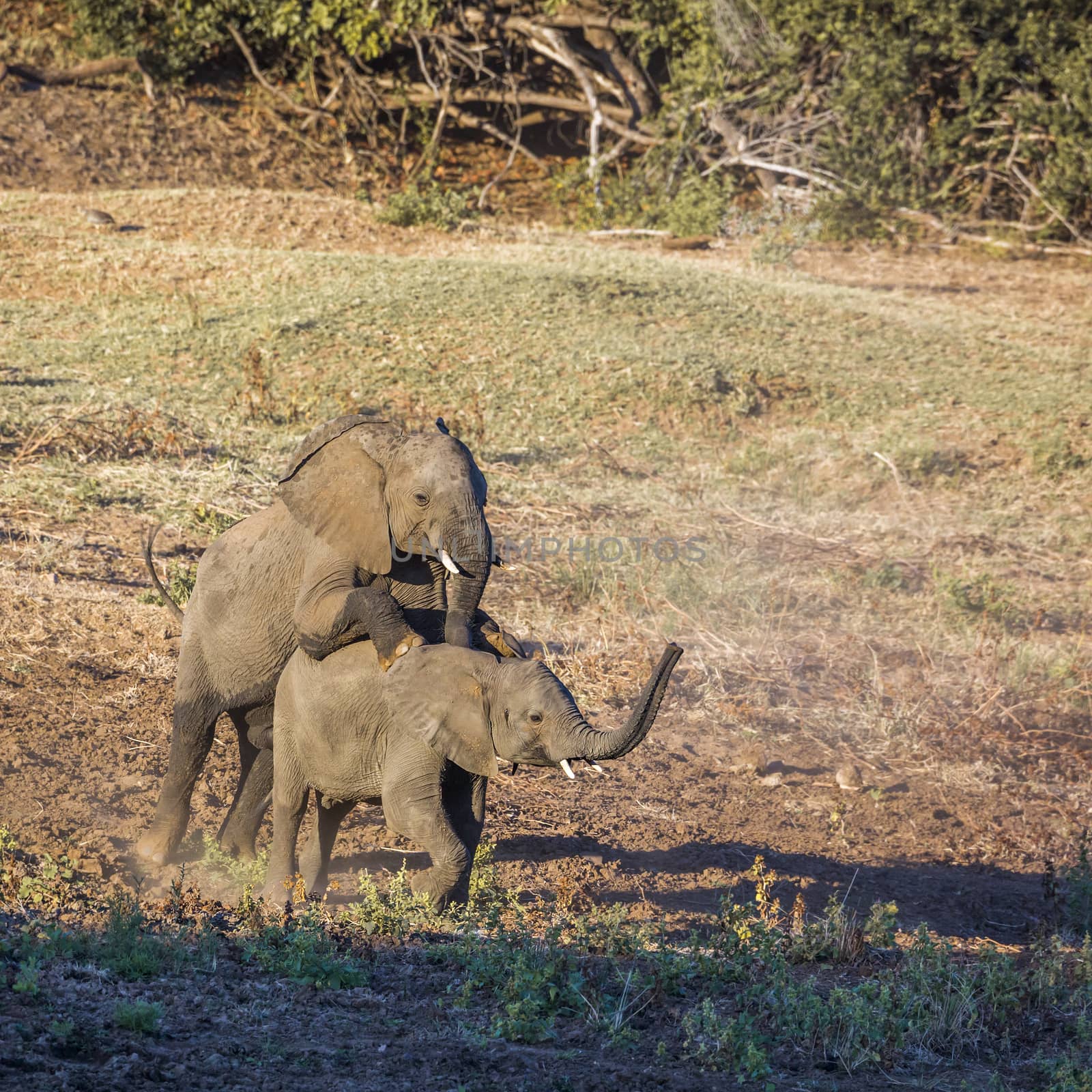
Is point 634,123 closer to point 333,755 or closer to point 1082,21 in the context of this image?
point 1082,21

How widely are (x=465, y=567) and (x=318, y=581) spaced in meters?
0.61

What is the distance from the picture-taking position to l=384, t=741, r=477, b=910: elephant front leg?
5.05 meters

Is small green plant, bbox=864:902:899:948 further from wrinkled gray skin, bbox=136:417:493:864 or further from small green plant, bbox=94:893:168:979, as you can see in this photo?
small green plant, bbox=94:893:168:979

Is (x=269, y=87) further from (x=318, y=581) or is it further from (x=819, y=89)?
(x=318, y=581)

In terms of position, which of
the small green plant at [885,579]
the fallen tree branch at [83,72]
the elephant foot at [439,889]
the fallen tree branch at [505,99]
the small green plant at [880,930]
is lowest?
the small green plant at [885,579]

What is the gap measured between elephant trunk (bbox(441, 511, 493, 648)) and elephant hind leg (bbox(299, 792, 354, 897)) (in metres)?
0.98

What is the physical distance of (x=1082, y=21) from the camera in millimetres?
19375

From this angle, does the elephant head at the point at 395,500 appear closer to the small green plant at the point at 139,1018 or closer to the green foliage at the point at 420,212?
the small green plant at the point at 139,1018

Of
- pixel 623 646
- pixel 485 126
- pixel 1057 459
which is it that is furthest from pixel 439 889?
pixel 485 126

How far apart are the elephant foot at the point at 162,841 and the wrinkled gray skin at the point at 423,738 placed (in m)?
0.61

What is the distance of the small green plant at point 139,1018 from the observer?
386 centimetres

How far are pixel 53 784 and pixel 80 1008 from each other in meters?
2.58

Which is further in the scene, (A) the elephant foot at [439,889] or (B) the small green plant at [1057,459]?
(B) the small green plant at [1057,459]

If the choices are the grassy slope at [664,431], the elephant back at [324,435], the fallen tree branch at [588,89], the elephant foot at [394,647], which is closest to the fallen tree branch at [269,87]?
the fallen tree branch at [588,89]
